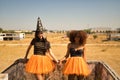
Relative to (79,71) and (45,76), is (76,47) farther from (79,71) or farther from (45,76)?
(45,76)

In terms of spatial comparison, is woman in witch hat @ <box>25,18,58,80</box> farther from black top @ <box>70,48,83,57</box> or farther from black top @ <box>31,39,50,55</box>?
black top @ <box>70,48,83,57</box>

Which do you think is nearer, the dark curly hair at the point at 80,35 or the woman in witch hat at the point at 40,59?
the dark curly hair at the point at 80,35

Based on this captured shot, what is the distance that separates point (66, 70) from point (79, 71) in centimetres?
28

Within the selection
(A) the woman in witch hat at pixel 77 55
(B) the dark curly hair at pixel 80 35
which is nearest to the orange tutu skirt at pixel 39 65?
(A) the woman in witch hat at pixel 77 55

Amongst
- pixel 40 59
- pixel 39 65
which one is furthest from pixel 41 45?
pixel 39 65

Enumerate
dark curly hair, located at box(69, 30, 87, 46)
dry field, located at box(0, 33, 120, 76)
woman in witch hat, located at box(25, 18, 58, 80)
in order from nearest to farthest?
dark curly hair, located at box(69, 30, 87, 46) < woman in witch hat, located at box(25, 18, 58, 80) < dry field, located at box(0, 33, 120, 76)

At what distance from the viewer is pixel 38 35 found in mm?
5117

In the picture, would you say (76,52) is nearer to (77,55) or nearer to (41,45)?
(77,55)

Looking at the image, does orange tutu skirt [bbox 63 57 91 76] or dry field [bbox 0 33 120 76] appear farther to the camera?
dry field [bbox 0 33 120 76]

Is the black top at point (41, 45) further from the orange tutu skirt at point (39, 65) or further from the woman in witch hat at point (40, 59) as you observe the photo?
the orange tutu skirt at point (39, 65)

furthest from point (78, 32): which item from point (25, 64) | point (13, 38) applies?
point (13, 38)

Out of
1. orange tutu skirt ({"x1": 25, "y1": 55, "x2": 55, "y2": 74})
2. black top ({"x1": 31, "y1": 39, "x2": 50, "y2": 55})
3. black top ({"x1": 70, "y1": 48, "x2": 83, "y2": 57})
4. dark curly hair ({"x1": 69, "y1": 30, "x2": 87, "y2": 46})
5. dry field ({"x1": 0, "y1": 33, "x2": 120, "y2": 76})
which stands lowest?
dry field ({"x1": 0, "y1": 33, "x2": 120, "y2": 76})

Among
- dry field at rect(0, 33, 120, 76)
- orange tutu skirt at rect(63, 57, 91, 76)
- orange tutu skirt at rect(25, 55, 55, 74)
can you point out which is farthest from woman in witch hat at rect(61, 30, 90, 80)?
dry field at rect(0, 33, 120, 76)

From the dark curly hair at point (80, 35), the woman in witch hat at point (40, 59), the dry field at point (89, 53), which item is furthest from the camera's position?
the dry field at point (89, 53)
